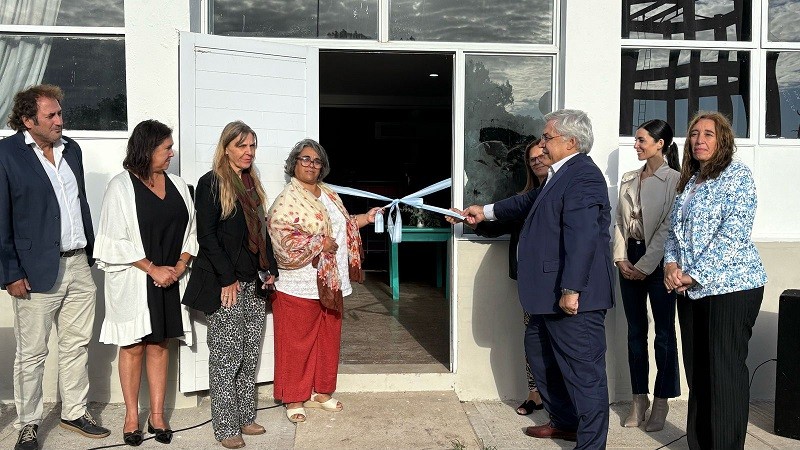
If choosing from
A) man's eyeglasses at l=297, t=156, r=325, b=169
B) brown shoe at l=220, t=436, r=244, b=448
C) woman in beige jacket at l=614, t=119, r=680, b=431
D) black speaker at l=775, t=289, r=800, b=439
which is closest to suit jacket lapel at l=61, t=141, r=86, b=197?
man's eyeglasses at l=297, t=156, r=325, b=169

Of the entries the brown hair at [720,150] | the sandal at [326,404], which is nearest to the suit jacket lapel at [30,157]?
the sandal at [326,404]

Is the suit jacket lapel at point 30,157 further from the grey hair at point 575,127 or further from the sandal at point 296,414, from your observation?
the grey hair at point 575,127

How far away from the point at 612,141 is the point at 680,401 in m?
1.95

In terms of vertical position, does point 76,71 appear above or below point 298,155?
above

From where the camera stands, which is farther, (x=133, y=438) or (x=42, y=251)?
(x=133, y=438)

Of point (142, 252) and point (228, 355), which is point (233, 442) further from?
point (142, 252)

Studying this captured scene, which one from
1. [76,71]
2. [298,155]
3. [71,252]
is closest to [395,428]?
[298,155]

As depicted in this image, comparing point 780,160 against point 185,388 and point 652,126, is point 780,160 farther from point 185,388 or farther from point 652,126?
point 185,388

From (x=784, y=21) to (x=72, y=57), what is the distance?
17.1 ft

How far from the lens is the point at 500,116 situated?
18.0ft

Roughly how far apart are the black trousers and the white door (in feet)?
9.15

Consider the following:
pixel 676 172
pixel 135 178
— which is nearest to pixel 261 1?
pixel 135 178

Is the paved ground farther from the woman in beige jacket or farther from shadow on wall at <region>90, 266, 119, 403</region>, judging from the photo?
the woman in beige jacket

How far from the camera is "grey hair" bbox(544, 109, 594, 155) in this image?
428 centimetres
